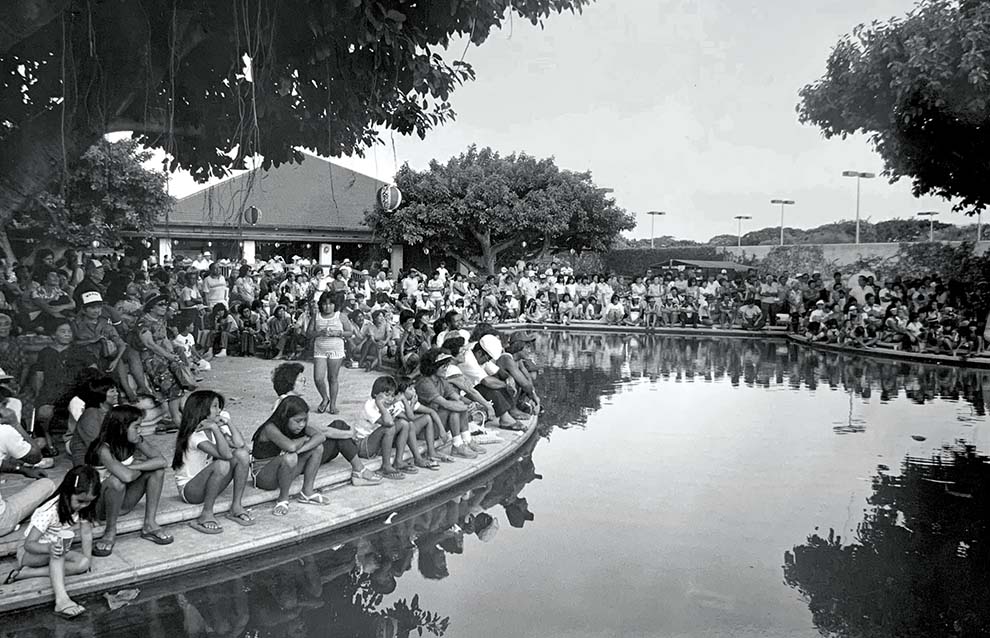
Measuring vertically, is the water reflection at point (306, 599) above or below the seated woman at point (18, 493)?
below

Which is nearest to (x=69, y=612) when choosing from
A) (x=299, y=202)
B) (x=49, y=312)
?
(x=49, y=312)

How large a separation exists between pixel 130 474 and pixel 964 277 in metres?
23.8

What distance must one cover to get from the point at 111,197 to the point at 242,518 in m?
22.7

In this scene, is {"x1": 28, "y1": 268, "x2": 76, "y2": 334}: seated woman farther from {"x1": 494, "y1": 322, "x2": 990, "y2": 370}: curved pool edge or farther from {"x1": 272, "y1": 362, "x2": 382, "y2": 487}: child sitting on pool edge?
{"x1": 494, "y1": 322, "x2": 990, "y2": 370}: curved pool edge

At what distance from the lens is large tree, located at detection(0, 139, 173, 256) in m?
23.5

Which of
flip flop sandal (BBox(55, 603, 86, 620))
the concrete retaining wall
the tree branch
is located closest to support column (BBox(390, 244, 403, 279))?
the concrete retaining wall

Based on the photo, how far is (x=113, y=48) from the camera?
7152mm

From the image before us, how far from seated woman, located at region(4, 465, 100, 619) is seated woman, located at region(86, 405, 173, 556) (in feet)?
1.32

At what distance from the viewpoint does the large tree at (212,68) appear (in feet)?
21.8

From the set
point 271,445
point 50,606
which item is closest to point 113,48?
point 271,445

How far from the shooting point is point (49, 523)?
4340mm

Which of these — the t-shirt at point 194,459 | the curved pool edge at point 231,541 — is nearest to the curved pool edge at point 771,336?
the curved pool edge at point 231,541

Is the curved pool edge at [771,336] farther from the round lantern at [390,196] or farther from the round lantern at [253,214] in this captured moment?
the round lantern at [253,214]

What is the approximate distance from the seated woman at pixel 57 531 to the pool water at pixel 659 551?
11.5 inches
